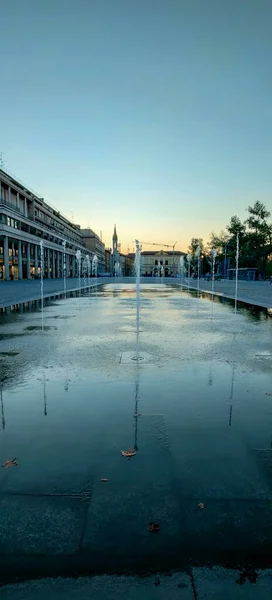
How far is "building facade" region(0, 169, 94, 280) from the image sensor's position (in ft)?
180

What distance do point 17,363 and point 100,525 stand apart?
5.17 m

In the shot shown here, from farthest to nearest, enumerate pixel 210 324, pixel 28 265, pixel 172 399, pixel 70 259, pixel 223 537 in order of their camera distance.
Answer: pixel 70 259, pixel 28 265, pixel 210 324, pixel 172 399, pixel 223 537

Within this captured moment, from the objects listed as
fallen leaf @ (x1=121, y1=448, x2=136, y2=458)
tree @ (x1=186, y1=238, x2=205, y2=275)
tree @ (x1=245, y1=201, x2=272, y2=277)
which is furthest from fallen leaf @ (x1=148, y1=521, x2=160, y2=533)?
tree @ (x1=186, y1=238, x2=205, y2=275)

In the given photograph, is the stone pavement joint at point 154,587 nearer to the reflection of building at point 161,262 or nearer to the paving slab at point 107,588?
the paving slab at point 107,588

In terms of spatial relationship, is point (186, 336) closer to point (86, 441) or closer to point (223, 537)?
point (86, 441)

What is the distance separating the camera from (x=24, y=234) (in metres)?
62.1

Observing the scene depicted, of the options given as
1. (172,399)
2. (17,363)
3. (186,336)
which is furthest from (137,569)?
(186,336)

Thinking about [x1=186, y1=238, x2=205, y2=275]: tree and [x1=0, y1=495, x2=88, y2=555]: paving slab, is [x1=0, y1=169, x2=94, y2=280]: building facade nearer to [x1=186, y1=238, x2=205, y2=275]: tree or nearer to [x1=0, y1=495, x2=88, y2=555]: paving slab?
[x1=0, y1=495, x2=88, y2=555]: paving slab

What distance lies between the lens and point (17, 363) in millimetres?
7316

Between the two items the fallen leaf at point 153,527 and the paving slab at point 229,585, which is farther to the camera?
the fallen leaf at point 153,527

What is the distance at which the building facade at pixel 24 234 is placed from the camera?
5472cm

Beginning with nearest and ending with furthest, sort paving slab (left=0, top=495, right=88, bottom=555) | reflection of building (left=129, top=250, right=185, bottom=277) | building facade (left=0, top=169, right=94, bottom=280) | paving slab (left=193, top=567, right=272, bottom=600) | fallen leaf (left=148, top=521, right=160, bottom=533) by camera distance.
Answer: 1. paving slab (left=193, top=567, right=272, bottom=600)
2. paving slab (left=0, top=495, right=88, bottom=555)
3. fallen leaf (left=148, top=521, right=160, bottom=533)
4. building facade (left=0, top=169, right=94, bottom=280)
5. reflection of building (left=129, top=250, right=185, bottom=277)

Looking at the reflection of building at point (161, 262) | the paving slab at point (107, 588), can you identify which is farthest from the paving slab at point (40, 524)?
the reflection of building at point (161, 262)

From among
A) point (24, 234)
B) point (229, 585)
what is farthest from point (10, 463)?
point (24, 234)
